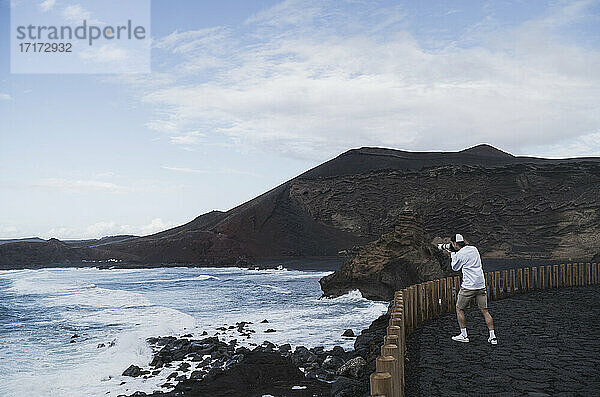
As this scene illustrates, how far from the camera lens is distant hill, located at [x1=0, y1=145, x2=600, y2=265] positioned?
52.2m

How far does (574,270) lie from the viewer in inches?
713

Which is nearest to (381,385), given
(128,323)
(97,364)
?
(97,364)

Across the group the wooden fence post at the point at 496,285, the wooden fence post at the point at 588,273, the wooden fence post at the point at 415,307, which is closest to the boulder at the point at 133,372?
the wooden fence post at the point at 415,307

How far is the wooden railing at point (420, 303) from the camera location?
498cm

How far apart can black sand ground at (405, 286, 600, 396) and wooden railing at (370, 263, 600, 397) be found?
37 centimetres

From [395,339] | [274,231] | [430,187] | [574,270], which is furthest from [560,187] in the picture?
[395,339]

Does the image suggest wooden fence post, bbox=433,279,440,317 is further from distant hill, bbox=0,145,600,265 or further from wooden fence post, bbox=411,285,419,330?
distant hill, bbox=0,145,600,265

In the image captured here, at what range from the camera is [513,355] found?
847cm

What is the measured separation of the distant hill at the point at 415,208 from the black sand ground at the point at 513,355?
37.6 metres

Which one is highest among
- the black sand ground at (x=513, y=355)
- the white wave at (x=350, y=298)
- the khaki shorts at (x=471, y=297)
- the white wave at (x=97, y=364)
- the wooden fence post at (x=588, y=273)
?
the khaki shorts at (x=471, y=297)

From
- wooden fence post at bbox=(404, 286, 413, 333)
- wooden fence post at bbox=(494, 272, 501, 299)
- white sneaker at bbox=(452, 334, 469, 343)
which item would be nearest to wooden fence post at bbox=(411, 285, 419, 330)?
wooden fence post at bbox=(404, 286, 413, 333)

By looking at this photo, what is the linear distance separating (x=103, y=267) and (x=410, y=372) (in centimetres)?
6125

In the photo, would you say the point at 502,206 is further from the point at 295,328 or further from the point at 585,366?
the point at 585,366

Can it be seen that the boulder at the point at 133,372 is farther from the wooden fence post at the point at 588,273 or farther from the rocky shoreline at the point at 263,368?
the wooden fence post at the point at 588,273
